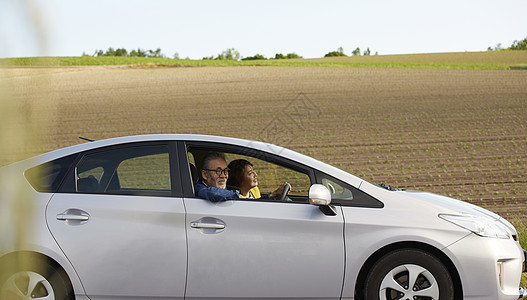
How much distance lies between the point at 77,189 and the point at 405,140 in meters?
18.6

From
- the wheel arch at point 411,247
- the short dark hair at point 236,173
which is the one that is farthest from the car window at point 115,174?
the wheel arch at point 411,247

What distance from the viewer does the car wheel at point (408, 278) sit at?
3906mm

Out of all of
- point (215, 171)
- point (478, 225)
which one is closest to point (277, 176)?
point (215, 171)

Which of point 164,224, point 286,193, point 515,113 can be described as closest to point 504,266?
point 286,193

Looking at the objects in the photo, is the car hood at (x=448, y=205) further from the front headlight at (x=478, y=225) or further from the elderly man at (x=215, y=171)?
the elderly man at (x=215, y=171)

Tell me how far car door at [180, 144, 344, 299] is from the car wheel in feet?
0.83

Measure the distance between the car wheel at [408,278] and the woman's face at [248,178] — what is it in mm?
1278

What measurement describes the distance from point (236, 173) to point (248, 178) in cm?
11

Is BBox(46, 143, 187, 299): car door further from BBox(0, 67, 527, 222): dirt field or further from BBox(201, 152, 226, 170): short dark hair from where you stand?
BBox(0, 67, 527, 222): dirt field

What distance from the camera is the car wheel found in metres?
3.91

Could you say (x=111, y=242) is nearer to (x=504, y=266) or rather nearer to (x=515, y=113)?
(x=504, y=266)

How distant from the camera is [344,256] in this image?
3906 mm

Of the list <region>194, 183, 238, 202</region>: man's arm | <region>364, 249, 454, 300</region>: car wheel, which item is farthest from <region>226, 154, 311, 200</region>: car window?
<region>364, 249, 454, 300</region>: car wheel

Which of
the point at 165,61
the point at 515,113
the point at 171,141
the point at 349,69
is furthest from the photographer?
the point at 165,61
